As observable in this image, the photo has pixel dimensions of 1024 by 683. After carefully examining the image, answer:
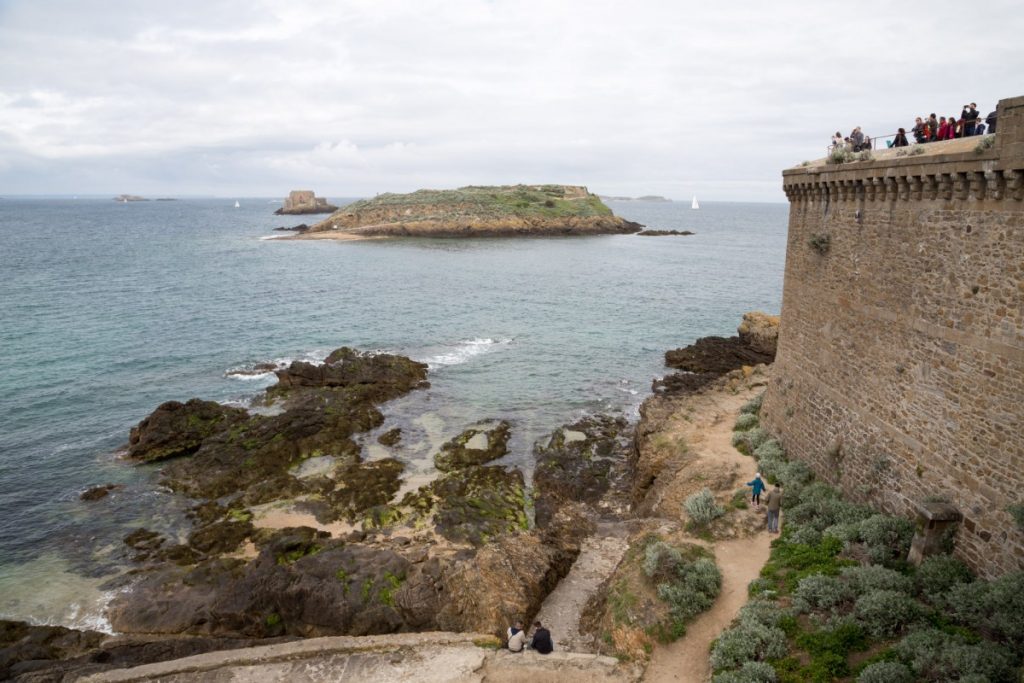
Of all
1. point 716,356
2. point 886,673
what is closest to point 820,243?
point 886,673

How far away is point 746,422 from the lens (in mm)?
21562

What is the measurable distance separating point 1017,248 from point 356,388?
2535cm

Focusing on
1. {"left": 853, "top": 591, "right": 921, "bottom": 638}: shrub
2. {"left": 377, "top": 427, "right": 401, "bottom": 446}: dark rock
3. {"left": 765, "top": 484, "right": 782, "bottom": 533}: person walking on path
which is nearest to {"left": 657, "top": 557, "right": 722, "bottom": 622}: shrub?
{"left": 765, "top": 484, "right": 782, "bottom": 533}: person walking on path

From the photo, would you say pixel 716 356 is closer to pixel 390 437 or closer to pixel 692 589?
pixel 390 437

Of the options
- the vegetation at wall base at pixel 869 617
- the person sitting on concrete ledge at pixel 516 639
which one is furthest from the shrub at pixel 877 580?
the person sitting on concrete ledge at pixel 516 639

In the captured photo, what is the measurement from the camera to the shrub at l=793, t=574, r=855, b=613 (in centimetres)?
1136

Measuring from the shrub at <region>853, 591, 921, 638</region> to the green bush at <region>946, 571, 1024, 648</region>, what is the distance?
26.2 inches

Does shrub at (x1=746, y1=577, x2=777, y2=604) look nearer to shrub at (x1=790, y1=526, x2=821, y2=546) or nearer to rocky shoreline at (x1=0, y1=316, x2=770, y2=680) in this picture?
shrub at (x1=790, y1=526, x2=821, y2=546)

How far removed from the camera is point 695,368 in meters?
33.6

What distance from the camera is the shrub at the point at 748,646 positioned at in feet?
35.6

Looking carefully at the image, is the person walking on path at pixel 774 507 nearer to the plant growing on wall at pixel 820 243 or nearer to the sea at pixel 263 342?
the plant growing on wall at pixel 820 243

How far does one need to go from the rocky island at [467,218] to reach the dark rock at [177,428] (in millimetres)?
77437

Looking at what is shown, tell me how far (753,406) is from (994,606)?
13097 millimetres

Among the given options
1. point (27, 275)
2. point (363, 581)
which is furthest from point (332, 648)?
point (27, 275)
